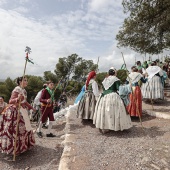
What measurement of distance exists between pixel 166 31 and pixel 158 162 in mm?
11472

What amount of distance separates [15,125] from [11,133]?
20 centimetres

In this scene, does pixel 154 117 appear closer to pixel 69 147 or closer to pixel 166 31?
pixel 69 147

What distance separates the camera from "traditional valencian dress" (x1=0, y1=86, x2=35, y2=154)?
183 inches

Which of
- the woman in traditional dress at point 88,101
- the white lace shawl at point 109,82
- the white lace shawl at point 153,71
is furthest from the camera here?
the white lace shawl at point 153,71

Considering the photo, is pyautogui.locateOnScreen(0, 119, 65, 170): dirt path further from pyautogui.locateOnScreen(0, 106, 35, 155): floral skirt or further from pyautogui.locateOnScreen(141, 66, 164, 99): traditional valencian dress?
pyautogui.locateOnScreen(141, 66, 164, 99): traditional valencian dress

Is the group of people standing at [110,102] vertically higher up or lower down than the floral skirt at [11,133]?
higher up

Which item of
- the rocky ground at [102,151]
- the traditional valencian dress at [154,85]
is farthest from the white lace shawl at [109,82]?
the traditional valencian dress at [154,85]

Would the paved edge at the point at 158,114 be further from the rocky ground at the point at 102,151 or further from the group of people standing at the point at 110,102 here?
the group of people standing at the point at 110,102

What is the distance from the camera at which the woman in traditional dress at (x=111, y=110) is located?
548cm

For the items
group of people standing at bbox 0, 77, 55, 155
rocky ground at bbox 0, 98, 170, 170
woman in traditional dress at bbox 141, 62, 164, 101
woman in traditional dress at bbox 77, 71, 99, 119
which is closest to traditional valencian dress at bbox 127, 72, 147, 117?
rocky ground at bbox 0, 98, 170, 170

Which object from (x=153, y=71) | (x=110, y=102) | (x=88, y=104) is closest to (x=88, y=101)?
(x=88, y=104)

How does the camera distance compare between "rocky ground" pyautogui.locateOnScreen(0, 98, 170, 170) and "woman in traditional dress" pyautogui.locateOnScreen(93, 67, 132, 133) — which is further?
"woman in traditional dress" pyautogui.locateOnScreen(93, 67, 132, 133)

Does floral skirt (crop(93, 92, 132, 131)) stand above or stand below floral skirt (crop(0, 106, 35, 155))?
above

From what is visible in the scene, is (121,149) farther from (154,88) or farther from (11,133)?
(154,88)
